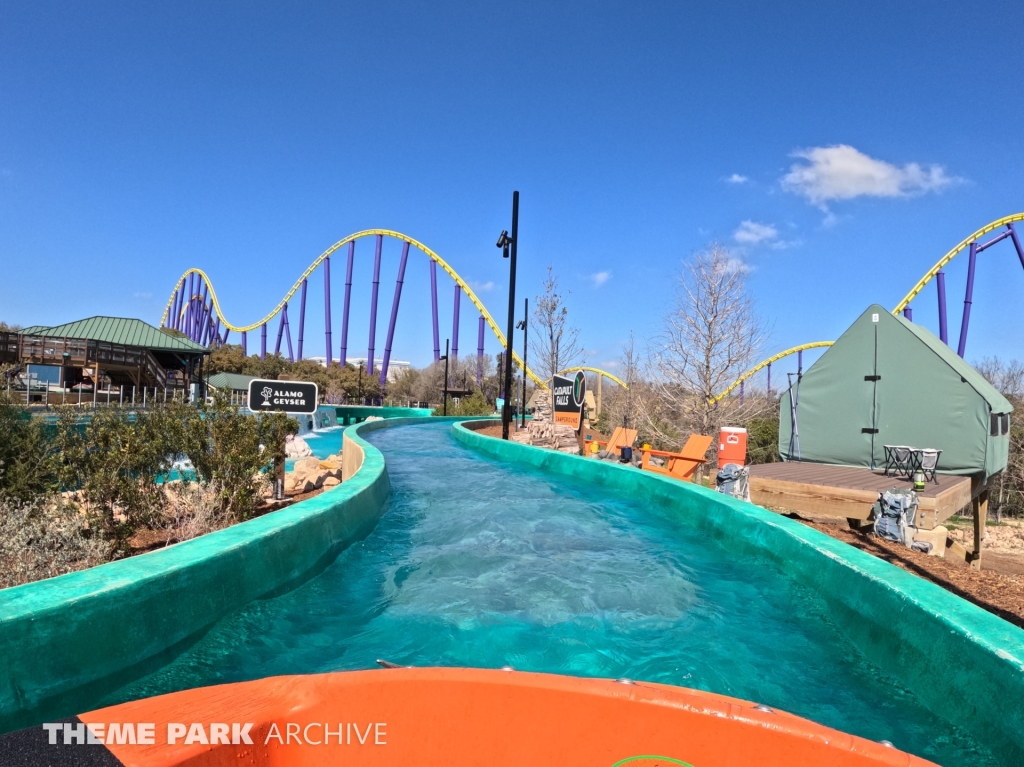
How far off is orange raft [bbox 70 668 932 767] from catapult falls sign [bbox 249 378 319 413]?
5374mm

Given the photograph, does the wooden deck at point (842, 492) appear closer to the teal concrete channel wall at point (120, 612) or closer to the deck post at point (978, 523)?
the deck post at point (978, 523)

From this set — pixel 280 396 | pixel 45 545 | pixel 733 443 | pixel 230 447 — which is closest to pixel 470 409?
pixel 733 443

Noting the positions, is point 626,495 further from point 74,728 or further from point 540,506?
point 74,728

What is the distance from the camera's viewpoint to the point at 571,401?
14344mm

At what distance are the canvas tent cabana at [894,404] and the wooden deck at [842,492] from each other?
0.70 m

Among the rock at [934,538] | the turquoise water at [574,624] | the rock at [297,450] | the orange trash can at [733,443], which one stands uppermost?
the orange trash can at [733,443]

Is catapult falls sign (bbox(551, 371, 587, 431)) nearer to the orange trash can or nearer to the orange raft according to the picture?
the orange trash can

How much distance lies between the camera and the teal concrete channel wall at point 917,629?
6.96ft

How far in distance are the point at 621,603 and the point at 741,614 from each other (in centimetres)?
72

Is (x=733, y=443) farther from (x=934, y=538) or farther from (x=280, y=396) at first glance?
(x=280, y=396)

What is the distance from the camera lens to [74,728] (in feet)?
4.65

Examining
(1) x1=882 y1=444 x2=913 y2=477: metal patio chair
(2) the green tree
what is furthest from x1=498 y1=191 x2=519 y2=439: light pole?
(2) the green tree

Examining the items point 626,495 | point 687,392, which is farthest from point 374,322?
point 626,495

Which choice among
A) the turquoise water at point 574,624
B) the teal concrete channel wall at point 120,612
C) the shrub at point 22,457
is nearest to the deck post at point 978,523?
the turquoise water at point 574,624
